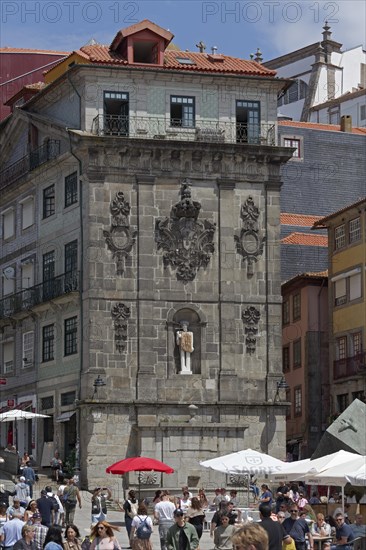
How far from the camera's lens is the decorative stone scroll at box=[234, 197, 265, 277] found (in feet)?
202

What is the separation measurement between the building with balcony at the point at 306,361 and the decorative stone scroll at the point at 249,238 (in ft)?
31.8

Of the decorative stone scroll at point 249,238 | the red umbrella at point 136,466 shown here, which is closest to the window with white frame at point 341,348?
the decorative stone scroll at point 249,238

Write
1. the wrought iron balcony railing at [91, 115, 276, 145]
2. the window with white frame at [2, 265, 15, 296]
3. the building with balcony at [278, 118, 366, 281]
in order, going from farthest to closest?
1. the building with balcony at [278, 118, 366, 281]
2. the window with white frame at [2, 265, 15, 296]
3. the wrought iron balcony railing at [91, 115, 276, 145]

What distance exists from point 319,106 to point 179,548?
72.0 meters

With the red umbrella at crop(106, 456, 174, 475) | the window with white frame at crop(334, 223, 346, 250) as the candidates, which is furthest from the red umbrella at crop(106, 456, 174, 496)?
the window with white frame at crop(334, 223, 346, 250)

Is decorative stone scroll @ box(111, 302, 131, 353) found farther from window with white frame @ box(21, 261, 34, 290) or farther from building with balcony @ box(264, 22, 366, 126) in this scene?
building with balcony @ box(264, 22, 366, 126)

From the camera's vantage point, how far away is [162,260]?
6066 centimetres

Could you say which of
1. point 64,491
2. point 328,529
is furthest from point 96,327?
point 328,529

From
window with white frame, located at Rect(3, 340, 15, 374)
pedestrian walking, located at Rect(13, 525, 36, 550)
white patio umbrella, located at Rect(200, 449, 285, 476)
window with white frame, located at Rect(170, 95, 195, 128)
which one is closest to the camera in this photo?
pedestrian walking, located at Rect(13, 525, 36, 550)

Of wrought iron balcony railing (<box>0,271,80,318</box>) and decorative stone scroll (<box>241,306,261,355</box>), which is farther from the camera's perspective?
wrought iron balcony railing (<box>0,271,80,318</box>)

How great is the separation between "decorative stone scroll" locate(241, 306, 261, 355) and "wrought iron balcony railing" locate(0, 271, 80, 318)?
690 cm

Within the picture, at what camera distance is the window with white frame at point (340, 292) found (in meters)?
69.2

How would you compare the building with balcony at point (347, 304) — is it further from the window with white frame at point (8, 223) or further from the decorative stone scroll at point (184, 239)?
the window with white frame at point (8, 223)

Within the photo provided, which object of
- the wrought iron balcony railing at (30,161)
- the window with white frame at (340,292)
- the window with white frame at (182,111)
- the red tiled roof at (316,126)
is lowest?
the window with white frame at (340,292)
